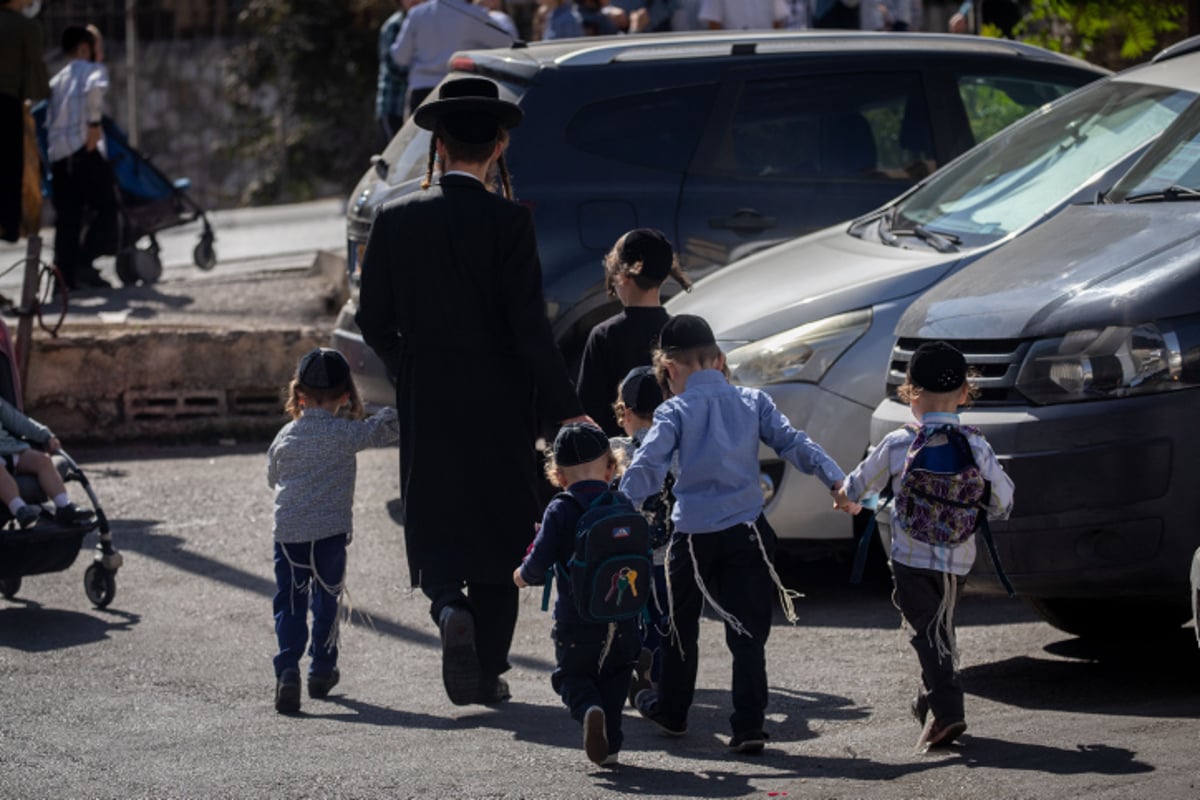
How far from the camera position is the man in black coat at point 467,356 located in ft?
18.9

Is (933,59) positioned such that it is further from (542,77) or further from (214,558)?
(214,558)

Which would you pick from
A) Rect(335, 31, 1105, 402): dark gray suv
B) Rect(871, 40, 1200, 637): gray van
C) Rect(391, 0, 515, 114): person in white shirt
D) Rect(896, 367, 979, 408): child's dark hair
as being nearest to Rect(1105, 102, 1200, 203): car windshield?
Rect(871, 40, 1200, 637): gray van

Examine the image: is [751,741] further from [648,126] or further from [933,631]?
[648,126]

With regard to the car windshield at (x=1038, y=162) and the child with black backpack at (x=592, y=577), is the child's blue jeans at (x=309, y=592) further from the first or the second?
the car windshield at (x=1038, y=162)

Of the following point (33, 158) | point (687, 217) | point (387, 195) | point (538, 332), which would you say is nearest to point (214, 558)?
point (387, 195)

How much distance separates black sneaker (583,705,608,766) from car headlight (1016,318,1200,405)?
1.59 m

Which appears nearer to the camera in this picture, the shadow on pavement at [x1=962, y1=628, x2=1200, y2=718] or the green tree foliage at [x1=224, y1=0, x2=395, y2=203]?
the shadow on pavement at [x1=962, y1=628, x2=1200, y2=718]

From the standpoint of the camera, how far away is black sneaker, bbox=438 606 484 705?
18.2 ft

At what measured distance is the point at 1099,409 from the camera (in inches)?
208

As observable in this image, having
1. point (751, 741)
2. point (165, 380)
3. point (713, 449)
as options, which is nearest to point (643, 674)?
point (751, 741)

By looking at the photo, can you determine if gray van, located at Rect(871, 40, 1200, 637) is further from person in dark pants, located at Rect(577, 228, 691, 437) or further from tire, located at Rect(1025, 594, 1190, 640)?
person in dark pants, located at Rect(577, 228, 691, 437)

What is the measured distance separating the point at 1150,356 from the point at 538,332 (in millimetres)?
1810

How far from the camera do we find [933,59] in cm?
851

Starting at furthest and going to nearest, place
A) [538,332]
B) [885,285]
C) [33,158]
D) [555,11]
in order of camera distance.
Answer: [555,11], [33,158], [885,285], [538,332]
